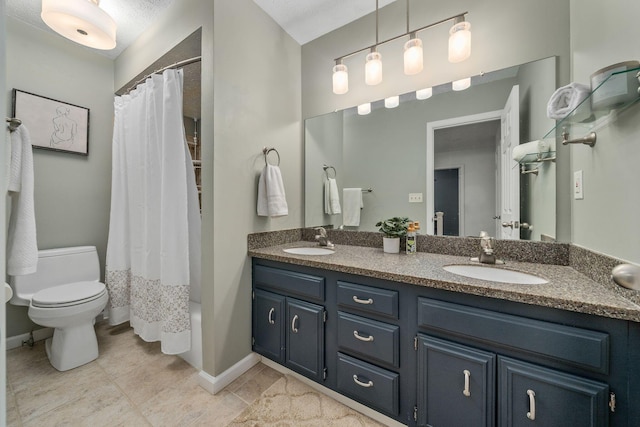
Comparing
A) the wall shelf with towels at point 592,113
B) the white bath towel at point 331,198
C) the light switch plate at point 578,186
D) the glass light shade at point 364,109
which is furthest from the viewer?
the white bath towel at point 331,198

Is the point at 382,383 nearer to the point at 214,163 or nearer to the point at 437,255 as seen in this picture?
the point at 437,255

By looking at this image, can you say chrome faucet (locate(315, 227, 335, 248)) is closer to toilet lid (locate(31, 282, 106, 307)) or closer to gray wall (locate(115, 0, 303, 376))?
gray wall (locate(115, 0, 303, 376))

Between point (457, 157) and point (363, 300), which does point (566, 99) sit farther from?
point (363, 300)

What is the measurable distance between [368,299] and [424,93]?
1.37 meters

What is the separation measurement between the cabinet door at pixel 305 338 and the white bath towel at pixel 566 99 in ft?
4.55

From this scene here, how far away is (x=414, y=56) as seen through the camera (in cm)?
150

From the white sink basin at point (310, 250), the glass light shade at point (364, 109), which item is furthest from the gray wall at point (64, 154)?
the glass light shade at point (364, 109)

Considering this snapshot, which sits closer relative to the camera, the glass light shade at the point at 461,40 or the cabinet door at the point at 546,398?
the cabinet door at the point at 546,398

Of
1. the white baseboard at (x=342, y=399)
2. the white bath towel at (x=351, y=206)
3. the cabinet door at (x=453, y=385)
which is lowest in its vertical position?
the white baseboard at (x=342, y=399)

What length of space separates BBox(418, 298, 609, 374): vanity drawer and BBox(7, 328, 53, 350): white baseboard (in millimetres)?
2969

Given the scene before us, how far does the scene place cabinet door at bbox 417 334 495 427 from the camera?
930mm

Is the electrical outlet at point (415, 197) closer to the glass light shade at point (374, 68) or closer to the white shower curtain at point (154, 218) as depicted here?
the glass light shade at point (374, 68)

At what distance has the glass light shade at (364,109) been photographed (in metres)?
1.84

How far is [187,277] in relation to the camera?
5.29 feet
